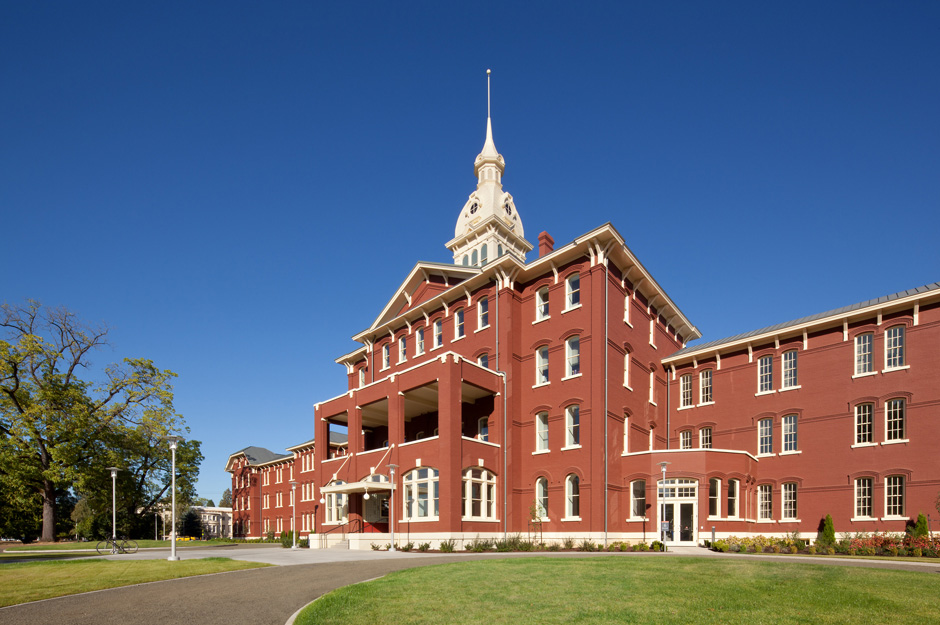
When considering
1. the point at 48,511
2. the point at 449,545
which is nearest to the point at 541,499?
the point at 449,545

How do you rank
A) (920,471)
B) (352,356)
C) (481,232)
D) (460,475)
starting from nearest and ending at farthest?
(920,471), (460,475), (352,356), (481,232)

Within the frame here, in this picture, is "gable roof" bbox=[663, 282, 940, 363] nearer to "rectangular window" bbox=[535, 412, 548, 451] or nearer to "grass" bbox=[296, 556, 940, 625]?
"rectangular window" bbox=[535, 412, 548, 451]

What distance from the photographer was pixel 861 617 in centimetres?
877

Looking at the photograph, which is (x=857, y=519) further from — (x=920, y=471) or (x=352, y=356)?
(x=352, y=356)

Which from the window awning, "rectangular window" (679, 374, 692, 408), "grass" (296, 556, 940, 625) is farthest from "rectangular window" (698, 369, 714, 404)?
"grass" (296, 556, 940, 625)

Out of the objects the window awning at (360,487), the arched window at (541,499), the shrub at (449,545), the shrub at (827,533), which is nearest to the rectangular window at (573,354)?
the arched window at (541,499)

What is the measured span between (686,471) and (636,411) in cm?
460

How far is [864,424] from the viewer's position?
27.2m

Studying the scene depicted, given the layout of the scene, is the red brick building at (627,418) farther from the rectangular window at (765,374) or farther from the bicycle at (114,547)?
the bicycle at (114,547)

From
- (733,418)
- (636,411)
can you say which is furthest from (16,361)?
(733,418)

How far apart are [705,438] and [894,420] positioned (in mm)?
9118

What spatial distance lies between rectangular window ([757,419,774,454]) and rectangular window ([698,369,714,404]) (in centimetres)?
314

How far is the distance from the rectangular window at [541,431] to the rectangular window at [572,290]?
5.84 meters

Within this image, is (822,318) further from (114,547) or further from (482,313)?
(114,547)
